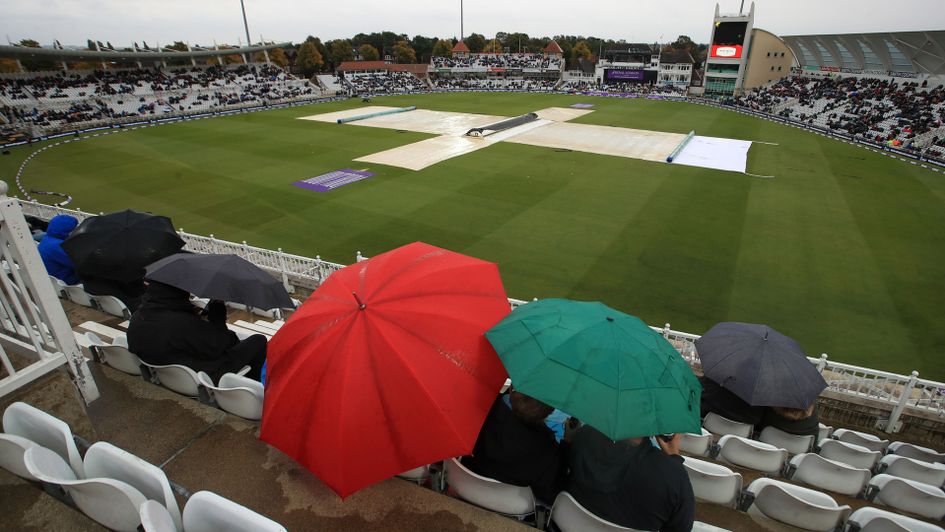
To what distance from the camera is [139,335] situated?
4.92 metres

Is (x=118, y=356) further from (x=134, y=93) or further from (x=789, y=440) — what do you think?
(x=134, y=93)

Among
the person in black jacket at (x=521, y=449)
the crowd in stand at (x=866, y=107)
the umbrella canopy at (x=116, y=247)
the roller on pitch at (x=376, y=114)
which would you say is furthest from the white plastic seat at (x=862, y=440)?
the roller on pitch at (x=376, y=114)

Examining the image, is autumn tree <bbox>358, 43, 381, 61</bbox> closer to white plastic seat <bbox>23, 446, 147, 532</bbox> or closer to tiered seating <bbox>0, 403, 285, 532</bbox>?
tiered seating <bbox>0, 403, 285, 532</bbox>

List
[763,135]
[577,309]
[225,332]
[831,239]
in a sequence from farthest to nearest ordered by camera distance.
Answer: [763,135] < [831,239] < [225,332] < [577,309]

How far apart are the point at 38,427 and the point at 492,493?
11.5 feet

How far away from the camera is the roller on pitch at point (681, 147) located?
28.2 meters

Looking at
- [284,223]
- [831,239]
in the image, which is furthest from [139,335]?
[831,239]

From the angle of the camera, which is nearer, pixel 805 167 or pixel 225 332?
pixel 225 332

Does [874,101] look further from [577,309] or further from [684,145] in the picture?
[577,309]

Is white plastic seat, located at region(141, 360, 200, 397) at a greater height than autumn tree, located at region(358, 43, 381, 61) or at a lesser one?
lesser

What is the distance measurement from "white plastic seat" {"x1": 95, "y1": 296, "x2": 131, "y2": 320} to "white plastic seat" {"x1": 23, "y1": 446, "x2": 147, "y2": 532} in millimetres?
5096

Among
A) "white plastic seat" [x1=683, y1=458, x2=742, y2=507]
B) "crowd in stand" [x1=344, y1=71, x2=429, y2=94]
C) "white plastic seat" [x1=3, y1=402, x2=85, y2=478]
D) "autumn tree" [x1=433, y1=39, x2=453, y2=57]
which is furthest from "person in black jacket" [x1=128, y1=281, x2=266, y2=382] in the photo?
"autumn tree" [x1=433, y1=39, x2=453, y2=57]

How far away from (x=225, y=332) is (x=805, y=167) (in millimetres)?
32095

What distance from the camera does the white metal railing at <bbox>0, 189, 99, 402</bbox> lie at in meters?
3.60
